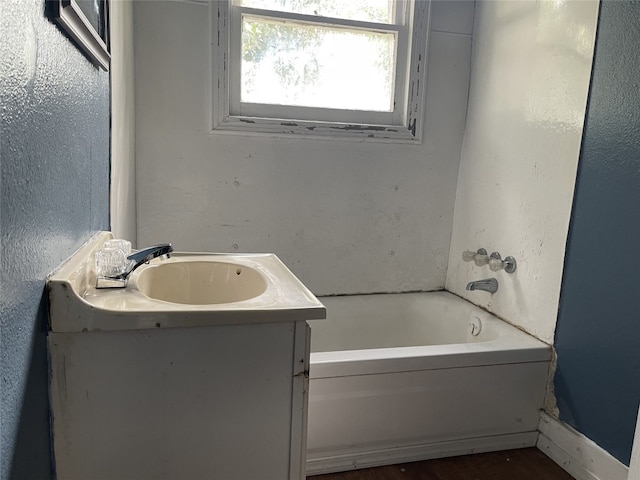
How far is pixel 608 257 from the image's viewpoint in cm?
136

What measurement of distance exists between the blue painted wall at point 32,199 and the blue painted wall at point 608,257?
141cm

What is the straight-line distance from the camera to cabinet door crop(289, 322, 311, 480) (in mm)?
850

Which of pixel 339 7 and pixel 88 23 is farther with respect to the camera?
pixel 339 7

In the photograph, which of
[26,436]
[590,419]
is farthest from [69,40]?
[590,419]

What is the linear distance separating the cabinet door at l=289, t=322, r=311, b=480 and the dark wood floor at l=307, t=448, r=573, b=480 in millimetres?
597

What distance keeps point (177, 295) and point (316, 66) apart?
126 cm

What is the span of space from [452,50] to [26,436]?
2.09m

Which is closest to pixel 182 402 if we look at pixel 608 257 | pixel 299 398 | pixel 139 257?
pixel 299 398

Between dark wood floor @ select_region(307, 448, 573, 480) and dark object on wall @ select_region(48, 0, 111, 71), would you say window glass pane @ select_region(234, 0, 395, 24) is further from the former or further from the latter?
dark wood floor @ select_region(307, 448, 573, 480)

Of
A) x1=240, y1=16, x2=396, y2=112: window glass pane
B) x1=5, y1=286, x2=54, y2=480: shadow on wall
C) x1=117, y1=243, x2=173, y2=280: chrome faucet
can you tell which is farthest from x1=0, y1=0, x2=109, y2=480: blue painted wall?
x1=240, y1=16, x2=396, y2=112: window glass pane

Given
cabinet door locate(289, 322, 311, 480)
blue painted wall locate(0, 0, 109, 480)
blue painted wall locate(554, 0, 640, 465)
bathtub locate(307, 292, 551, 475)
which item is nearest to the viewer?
blue painted wall locate(0, 0, 109, 480)

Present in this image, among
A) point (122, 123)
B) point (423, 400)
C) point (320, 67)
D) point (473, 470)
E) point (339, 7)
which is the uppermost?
point (339, 7)

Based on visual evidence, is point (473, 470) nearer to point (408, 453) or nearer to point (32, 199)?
point (408, 453)

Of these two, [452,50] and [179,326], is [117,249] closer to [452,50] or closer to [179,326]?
[179,326]
